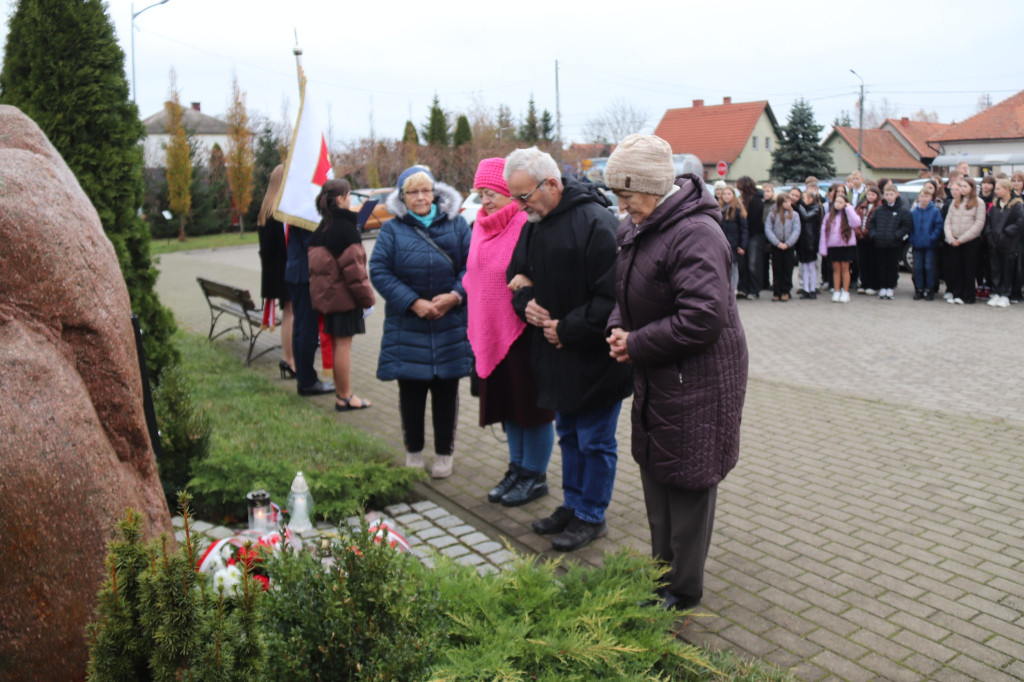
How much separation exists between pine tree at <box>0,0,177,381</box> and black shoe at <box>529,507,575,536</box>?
3185 mm

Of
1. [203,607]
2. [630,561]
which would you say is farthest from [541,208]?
[203,607]

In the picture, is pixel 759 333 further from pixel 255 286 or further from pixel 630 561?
pixel 255 286

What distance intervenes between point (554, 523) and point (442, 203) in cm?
231

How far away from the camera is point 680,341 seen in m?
3.50

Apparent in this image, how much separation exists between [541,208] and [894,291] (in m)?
12.1

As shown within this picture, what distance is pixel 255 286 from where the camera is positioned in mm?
17641

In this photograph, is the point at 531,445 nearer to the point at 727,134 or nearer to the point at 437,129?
the point at 437,129

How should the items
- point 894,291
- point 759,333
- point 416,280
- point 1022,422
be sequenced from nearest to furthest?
point 416,280 → point 1022,422 → point 759,333 → point 894,291

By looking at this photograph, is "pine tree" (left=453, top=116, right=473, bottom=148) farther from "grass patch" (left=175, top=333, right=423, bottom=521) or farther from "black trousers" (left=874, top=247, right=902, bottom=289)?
"grass patch" (left=175, top=333, right=423, bottom=521)

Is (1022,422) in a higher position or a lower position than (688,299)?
lower

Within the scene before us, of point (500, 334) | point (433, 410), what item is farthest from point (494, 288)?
point (433, 410)

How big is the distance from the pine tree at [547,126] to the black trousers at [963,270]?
51.2m

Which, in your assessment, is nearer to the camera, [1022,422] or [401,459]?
[401,459]

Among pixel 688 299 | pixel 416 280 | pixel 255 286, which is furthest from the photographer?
→ pixel 255 286
